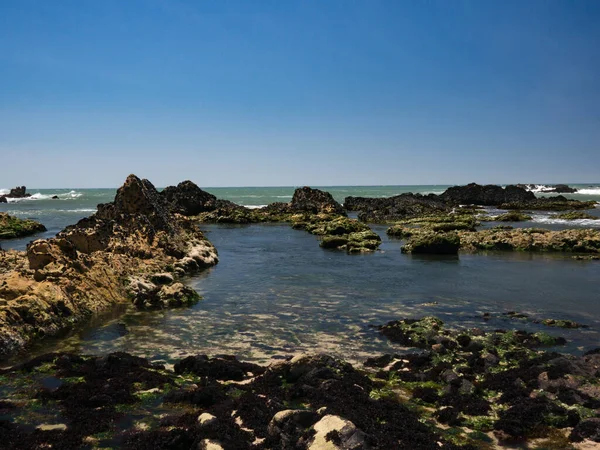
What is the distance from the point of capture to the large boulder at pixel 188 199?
245 feet

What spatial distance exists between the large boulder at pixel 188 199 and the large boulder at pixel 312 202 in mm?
14179

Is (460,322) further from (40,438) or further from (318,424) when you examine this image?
(40,438)

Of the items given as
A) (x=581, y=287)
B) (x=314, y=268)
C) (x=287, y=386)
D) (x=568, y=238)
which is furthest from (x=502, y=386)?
(x=568, y=238)

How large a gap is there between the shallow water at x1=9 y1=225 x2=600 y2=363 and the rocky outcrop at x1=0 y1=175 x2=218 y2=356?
104 centimetres

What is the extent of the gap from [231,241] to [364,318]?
97.9 ft

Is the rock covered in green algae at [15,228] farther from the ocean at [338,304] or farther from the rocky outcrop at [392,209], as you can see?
the rocky outcrop at [392,209]

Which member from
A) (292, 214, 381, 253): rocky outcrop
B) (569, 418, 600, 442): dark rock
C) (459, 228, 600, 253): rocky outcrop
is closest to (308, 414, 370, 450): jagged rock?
(569, 418, 600, 442): dark rock

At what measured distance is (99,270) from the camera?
20578 millimetres

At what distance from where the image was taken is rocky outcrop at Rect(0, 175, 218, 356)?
15492 mm

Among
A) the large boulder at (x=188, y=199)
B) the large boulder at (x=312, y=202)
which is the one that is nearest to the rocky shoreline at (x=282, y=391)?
the large boulder at (x=188, y=199)

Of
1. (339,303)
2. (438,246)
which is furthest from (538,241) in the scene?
(339,303)

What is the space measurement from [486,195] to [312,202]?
152 feet

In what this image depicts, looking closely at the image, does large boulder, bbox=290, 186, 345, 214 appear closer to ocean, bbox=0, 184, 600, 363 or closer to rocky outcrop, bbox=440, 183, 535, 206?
rocky outcrop, bbox=440, 183, 535, 206

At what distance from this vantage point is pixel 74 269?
19.2 meters
